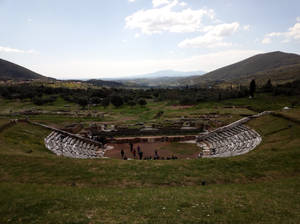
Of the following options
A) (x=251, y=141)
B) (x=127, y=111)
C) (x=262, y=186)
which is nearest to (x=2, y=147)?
(x=262, y=186)

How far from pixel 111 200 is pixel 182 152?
20655 millimetres

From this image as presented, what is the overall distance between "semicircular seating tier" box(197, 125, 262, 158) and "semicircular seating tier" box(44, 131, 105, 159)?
17.0 metres

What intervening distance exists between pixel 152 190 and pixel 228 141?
73.5ft

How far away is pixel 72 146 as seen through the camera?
30.1 meters

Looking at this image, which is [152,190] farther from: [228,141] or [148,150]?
[228,141]

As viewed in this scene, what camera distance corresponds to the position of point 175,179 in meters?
14.9

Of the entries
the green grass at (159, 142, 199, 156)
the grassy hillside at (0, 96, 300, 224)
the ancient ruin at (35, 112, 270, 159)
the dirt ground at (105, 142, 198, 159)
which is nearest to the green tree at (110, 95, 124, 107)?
the ancient ruin at (35, 112, 270, 159)

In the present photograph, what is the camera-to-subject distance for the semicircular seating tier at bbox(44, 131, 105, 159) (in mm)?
26778

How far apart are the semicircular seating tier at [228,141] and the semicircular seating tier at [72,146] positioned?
17.0 meters

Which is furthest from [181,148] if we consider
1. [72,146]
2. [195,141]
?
[72,146]

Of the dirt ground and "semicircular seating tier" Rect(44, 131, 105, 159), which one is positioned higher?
"semicircular seating tier" Rect(44, 131, 105, 159)

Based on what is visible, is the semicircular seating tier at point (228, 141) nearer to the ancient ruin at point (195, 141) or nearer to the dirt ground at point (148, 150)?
the ancient ruin at point (195, 141)

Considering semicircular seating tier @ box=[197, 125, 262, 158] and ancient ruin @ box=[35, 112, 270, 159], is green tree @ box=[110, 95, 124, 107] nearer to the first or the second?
ancient ruin @ box=[35, 112, 270, 159]

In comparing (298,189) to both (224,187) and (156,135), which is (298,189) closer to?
(224,187)
